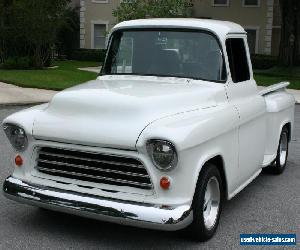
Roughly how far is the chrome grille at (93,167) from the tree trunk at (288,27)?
23061mm

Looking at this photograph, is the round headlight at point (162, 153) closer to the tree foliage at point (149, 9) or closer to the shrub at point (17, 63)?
the tree foliage at point (149, 9)

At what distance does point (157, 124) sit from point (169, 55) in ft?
5.11

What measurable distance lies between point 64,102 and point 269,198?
2796 mm

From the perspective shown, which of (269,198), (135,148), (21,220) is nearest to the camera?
(135,148)

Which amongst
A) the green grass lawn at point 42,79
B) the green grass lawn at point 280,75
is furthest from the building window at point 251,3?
the green grass lawn at point 42,79

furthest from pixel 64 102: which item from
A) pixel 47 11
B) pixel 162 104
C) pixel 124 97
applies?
pixel 47 11

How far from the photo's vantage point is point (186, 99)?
479cm

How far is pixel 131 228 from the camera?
191 inches

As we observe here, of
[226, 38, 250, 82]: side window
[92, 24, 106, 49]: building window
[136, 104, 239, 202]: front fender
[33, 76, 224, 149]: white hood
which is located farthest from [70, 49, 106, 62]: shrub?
[136, 104, 239, 202]: front fender

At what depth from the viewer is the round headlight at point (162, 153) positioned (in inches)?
157

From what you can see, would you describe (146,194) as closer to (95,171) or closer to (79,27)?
(95,171)

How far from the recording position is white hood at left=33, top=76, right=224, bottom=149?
4.16 metres

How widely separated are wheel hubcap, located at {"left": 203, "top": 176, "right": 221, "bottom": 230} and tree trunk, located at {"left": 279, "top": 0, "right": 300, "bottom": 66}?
22412 mm

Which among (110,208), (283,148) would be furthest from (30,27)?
(110,208)
